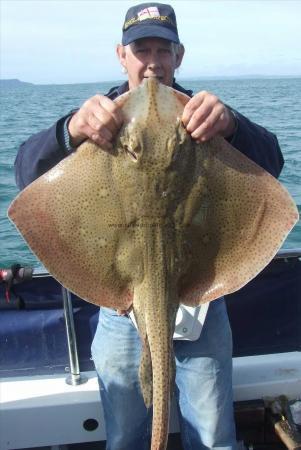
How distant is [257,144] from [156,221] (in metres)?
0.80

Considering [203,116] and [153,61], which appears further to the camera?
[153,61]

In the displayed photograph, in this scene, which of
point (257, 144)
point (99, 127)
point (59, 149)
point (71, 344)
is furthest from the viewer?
point (71, 344)

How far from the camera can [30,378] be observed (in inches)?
149

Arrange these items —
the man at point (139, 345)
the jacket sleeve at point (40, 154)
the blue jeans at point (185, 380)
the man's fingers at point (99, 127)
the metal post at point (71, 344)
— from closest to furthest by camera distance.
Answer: the man's fingers at point (99, 127) < the jacket sleeve at point (40, 154) < the man at point (139, 345) < the blue jeans at point (185, 380) < the metal post at point (71, 344)

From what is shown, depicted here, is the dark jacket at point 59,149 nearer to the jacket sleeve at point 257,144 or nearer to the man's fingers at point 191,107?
the jacket sleeve at point 257,144

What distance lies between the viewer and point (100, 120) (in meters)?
2.20

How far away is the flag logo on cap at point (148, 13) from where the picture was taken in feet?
9.42

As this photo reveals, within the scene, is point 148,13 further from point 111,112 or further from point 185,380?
point 185,380

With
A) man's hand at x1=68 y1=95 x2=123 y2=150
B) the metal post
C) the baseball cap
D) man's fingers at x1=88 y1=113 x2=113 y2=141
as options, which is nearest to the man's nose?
the baseball cap

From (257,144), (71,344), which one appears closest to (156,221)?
(257,144)

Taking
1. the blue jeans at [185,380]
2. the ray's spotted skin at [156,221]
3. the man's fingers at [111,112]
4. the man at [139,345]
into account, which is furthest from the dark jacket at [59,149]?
the blue jeans at [185,380]

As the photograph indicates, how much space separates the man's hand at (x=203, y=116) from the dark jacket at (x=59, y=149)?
13.9 inches

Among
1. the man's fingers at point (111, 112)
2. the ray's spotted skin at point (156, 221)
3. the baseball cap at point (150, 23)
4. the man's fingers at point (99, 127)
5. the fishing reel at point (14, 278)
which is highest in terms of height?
the baseball cap at point (150, 23)

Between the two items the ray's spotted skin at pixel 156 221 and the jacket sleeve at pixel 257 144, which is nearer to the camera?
the ray's spotted skin at pixel 156 221
